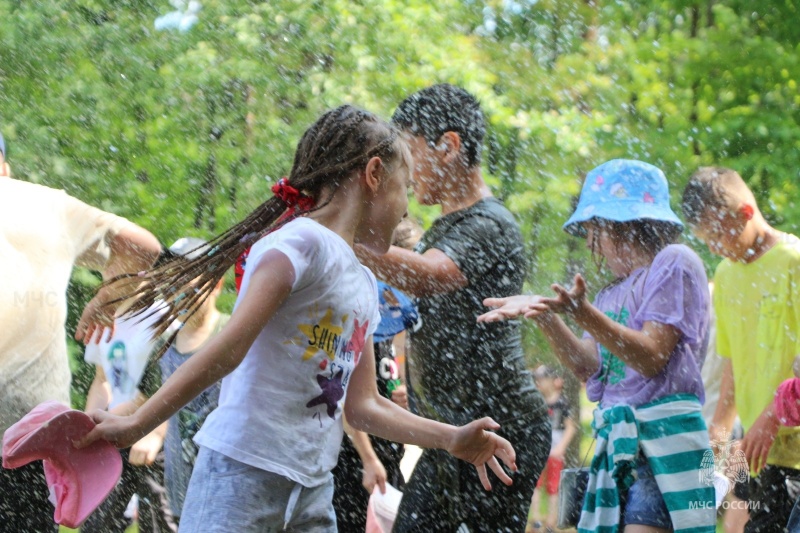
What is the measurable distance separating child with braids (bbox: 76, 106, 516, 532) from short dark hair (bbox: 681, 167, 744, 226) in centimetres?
197

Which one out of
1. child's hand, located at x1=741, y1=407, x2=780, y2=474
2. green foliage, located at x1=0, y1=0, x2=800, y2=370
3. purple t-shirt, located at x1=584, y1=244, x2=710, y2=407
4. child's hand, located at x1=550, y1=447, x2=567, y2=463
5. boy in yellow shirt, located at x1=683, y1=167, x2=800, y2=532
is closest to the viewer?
purple t-shirt, located at x1=584, y1=244, x2=710, y2=407

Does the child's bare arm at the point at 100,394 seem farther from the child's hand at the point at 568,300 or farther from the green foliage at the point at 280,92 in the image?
the green foliage at the point at 280,92

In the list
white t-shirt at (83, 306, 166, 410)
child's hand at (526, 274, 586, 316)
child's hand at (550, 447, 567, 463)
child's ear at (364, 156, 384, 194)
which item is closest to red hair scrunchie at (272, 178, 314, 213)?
child's ear at (364, 156, 384, 194)

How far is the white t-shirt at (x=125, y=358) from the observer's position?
4.52 m

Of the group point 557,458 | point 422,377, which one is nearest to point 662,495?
point 422,377

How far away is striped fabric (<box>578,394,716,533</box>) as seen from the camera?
3.06m

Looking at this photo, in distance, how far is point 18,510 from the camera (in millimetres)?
3307

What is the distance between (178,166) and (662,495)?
7.05 metres

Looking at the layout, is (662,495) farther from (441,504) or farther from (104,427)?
(104,427)

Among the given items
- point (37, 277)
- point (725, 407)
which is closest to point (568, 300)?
point (37, 277)

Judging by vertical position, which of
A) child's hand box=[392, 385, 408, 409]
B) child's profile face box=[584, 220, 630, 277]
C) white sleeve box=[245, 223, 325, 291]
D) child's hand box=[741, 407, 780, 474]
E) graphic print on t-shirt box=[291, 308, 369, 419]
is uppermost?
white sleeve box=[245, 223, 325, 291]

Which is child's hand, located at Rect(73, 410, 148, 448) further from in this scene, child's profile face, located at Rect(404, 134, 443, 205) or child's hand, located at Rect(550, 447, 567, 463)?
child's hand, located at Rect(550, 447, 567, 463)

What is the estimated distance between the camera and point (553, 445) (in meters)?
8.88

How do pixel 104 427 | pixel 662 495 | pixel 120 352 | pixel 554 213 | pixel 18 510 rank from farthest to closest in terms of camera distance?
pixel 554 213 → pixel 120 352 → pixel 18 510 → pixel 662 495 → pixel 104 427
